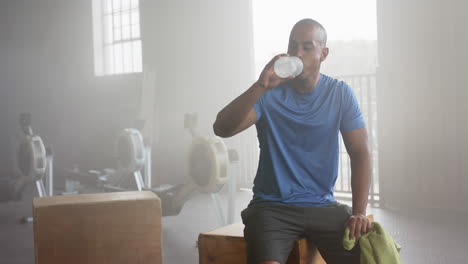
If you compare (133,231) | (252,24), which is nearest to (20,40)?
(252,24)

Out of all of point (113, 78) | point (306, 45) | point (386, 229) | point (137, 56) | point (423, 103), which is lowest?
point (386, 229)

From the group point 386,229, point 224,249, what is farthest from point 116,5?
point 224,249

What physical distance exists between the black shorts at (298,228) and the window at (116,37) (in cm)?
587

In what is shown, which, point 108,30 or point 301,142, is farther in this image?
point 108,30

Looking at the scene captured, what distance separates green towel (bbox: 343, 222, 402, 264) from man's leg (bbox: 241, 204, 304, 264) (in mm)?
155

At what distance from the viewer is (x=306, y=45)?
1.53m

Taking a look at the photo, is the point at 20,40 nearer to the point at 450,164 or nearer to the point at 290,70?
the point at 450,164

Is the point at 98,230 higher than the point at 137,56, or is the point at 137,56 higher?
the point at 137,56

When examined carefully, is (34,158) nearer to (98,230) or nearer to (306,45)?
(98,230)

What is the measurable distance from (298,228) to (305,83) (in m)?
0.44

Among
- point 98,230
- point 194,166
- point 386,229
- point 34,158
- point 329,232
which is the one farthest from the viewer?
point 34,158

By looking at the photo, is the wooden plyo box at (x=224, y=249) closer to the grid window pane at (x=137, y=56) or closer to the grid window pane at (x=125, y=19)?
the grid window pane at (x=137, y=56)

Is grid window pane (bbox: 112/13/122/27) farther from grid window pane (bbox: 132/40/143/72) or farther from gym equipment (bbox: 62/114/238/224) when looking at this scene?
gym equipment (bbox: 62/114/238/224)

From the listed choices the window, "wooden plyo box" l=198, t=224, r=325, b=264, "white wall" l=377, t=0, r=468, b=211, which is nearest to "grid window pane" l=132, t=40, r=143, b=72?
the window
